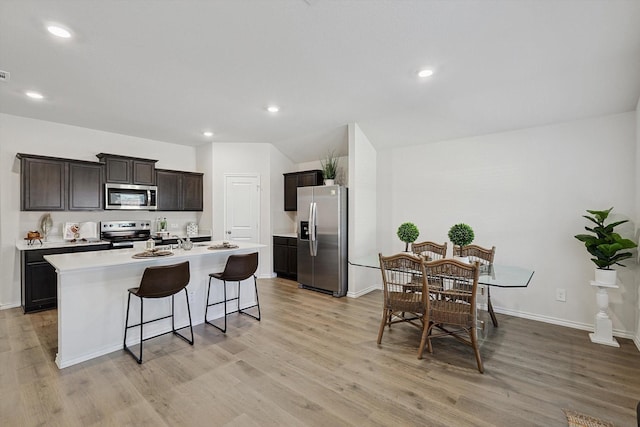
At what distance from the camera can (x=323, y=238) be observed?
4.91m

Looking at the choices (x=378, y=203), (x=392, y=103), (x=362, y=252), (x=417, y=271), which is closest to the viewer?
(x=417, y=271)

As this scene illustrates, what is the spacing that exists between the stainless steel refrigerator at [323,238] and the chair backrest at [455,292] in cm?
215

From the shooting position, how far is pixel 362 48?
2.49 metres

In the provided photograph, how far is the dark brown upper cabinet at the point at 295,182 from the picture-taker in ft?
19.0

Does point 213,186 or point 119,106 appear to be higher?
point 119,106

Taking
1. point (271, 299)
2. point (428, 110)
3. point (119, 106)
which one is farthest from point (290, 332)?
point (119, 106)

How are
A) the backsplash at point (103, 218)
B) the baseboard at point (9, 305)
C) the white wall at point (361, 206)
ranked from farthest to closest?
the white wall at point (361, 206) → the backsplash at point (103, 218) → the baseboard at point (9, 305)

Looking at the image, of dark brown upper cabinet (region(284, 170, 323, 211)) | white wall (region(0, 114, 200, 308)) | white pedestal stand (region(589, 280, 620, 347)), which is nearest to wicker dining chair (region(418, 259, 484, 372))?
white pedestal stand (region(589, 280, 620, 347))

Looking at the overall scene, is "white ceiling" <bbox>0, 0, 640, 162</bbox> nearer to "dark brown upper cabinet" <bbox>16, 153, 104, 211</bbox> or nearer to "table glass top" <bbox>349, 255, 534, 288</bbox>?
"dark brown upper cabinet" <bbox>16, 153, 104, 211</bbox>

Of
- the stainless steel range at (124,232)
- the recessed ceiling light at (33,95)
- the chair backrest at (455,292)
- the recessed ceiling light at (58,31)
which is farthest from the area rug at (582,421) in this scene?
the recessed ceiling light at (33,95)

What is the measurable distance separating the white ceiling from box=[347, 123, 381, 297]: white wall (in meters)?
0.55

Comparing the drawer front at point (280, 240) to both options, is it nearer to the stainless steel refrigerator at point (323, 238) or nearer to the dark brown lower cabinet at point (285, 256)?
the dark brown lower cabinet at point (285, 256)

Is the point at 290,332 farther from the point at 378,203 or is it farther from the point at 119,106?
the point at 119,106

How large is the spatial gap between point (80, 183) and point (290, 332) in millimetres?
4009
